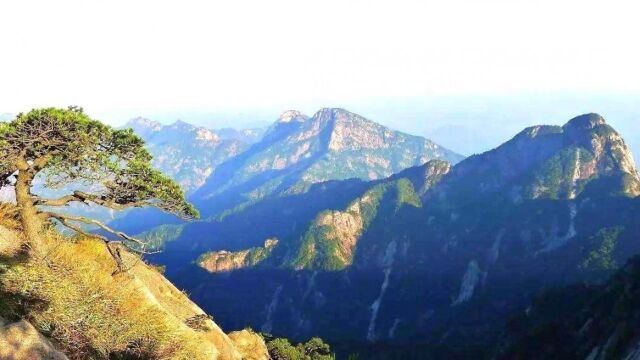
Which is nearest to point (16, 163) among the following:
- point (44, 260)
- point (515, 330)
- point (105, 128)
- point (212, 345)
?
point (105, 128)

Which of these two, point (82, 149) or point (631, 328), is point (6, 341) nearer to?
point (82, 149)

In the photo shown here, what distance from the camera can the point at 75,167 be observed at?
25.5 m

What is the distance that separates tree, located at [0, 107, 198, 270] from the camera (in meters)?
22.9

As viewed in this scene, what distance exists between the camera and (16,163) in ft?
77.2

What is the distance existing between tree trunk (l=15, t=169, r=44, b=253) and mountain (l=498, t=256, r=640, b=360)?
181 feet

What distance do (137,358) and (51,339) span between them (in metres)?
3.25

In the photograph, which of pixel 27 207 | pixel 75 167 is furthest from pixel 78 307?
pixel 75 167

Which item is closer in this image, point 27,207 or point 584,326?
point 27,207

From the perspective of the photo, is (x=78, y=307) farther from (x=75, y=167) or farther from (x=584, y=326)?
(x=584, y=326)

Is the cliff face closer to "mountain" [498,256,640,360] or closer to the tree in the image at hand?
the tree

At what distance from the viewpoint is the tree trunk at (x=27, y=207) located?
23344mm

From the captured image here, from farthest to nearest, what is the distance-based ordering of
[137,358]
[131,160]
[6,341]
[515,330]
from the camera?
[515,330] → [131,160] → [137,358] → [6,341]

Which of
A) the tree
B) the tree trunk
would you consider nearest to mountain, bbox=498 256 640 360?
the tree

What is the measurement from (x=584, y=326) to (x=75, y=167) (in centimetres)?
10830
